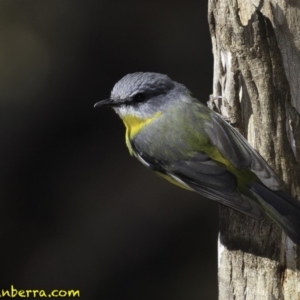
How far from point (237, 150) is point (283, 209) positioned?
1.37 feet

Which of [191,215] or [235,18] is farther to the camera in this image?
[191,215]

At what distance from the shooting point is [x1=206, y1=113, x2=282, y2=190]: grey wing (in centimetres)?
380

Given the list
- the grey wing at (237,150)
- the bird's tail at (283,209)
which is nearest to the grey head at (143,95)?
the grey wing at (237,150)

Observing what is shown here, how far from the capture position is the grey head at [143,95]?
4.19 m

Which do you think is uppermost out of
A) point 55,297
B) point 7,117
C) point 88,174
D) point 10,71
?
point 10,71

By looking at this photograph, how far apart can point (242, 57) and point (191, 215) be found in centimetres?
235

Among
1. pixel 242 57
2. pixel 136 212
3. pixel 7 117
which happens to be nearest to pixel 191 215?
pixel 136 212

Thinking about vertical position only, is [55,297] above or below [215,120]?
below

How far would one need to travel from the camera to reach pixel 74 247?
5.92 m

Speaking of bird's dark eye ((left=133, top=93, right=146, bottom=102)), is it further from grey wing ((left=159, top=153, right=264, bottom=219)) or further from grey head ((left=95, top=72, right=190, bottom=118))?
grey wing ((left=159, top=153, right=264, bottom=219))

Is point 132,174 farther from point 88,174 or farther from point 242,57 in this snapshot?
point 242,57

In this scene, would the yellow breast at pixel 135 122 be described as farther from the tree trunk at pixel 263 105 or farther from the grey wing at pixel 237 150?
the tree trunk at pixel 263 105

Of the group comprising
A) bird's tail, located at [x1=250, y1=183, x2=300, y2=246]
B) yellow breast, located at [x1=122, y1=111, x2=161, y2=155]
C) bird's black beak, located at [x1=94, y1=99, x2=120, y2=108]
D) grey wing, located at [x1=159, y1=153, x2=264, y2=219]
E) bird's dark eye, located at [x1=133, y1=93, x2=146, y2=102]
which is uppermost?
bird's dark eye, located at [x1=133, y1=93, x2=146, y2=102]

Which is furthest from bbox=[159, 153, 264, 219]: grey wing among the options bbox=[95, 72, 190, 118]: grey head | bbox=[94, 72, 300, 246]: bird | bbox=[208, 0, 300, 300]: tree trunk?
bbox=[95, 72, 190, 118]: grey head
